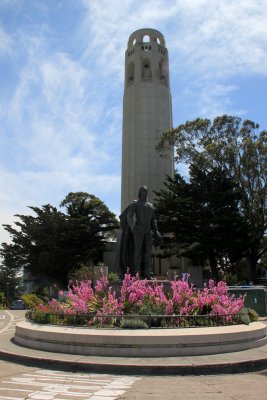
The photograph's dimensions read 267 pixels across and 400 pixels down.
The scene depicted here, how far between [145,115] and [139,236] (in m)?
42.0

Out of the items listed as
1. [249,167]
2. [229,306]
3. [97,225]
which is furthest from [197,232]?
[229,306]

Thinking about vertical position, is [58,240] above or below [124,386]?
above

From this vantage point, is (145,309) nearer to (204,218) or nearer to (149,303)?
(149,303)

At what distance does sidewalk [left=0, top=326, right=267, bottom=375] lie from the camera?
7246 millimetres

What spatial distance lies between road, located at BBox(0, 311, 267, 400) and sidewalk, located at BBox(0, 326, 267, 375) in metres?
0.18

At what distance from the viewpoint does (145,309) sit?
10156 mm

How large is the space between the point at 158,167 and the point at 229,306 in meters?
42.9

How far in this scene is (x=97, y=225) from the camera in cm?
4681

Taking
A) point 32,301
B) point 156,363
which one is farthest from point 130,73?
point 156,363

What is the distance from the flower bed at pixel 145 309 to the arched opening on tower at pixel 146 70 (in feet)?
156

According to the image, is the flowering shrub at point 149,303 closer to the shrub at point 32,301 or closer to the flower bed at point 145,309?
the flower bed at point 145,309

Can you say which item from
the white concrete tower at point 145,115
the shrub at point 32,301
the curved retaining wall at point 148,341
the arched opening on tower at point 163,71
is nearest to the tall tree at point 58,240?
the white concrete tower at point 145,115

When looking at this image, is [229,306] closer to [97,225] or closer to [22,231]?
[97,225]

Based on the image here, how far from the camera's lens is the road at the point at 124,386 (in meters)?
5.80
